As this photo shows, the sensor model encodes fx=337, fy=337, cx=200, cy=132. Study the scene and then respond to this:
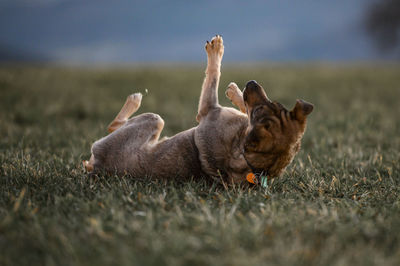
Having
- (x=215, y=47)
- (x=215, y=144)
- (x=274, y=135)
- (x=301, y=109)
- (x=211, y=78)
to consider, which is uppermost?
(x=215, y=47)

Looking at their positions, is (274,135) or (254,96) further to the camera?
(254,96)

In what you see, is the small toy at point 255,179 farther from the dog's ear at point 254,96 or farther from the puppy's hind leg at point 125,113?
the puppy's hind leg at point 125,113

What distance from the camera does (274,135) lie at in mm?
2889

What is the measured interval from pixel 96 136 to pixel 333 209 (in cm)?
426

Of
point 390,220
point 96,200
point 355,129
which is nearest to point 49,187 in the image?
point 96,200

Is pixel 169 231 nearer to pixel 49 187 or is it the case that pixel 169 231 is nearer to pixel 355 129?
pixel 49 187

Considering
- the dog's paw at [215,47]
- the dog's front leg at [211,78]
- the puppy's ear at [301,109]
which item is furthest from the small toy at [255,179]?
the dog's paw at [215,47]

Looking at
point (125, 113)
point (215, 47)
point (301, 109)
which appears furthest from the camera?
point (125, 113)

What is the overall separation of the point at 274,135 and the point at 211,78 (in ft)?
3.64

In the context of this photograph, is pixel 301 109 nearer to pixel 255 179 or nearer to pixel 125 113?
pixel 255 179

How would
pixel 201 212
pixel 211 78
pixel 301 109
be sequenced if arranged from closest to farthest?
1. pixel 201 212
2. pixel 301 109
3. pixel 211 78

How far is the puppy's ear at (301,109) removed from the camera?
9.41ft

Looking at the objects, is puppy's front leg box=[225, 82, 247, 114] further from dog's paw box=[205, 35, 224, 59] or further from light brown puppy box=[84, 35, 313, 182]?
dog's paw box=[205, 35, 224, 59]

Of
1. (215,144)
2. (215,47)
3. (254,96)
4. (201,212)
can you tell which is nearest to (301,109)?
(254,96)
